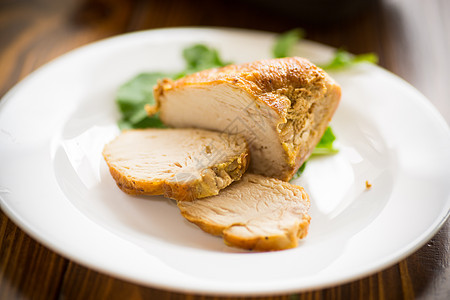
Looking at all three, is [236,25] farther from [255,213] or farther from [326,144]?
[255,213]

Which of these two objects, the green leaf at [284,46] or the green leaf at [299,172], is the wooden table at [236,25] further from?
the green leaf at [299,172]

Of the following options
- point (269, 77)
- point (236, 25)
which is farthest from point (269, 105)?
point (236, 25)

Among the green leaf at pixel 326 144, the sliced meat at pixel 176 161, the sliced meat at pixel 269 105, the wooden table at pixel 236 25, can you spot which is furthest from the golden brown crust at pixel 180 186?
the wooden table at pixel 236 25

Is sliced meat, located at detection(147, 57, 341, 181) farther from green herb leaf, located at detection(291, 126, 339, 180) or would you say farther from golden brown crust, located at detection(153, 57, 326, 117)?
green herb leaf, located at detection(291, 126, 339, 180)

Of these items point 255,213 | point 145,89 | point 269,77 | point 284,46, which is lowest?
point 145,89

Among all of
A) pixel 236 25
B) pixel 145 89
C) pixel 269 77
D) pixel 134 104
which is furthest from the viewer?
pixel 236 25
